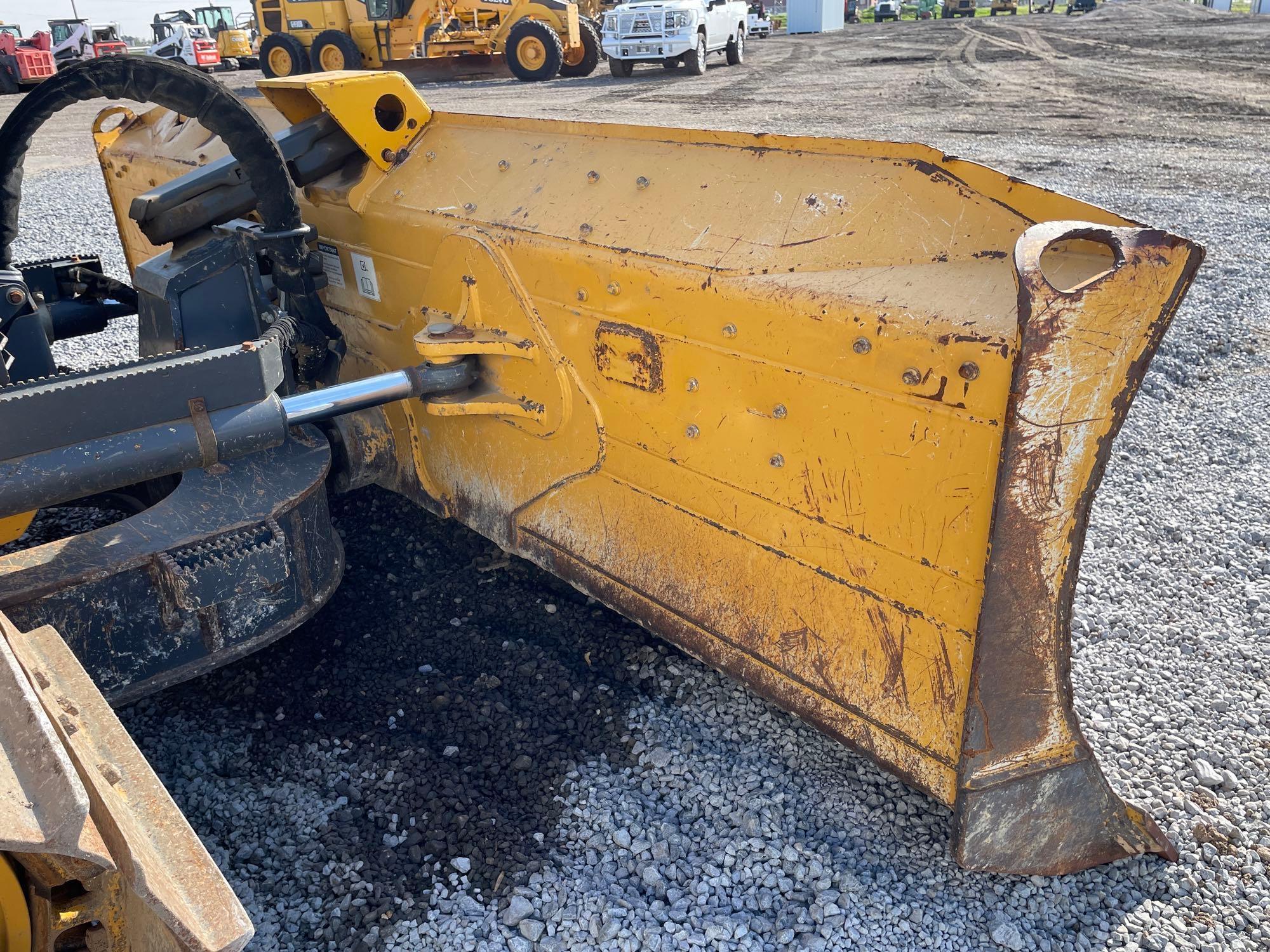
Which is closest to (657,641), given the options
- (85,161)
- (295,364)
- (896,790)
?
(896,790)

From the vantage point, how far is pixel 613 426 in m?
2.42

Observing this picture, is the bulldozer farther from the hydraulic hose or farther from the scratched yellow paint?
the scratched yellow paint

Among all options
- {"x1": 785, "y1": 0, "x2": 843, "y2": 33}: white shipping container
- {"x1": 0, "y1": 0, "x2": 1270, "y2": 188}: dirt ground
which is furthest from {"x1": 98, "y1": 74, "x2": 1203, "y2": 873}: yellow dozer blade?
{"x1": 785, "y1": 0, "x2": 843, "y2": 33}: white shipping container

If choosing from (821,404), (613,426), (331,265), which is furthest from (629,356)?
(331,265)

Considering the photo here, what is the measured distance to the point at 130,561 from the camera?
2053 mm

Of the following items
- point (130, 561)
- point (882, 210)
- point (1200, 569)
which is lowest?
point (1200, 569)

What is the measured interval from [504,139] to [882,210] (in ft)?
4.41

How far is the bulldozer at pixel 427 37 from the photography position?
1750cm

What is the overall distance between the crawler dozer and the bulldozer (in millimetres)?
16418

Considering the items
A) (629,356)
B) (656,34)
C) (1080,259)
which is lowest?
(629,356)

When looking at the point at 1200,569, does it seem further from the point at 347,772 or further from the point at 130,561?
the point at 130,561

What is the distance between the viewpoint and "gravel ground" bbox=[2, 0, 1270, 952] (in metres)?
1.94

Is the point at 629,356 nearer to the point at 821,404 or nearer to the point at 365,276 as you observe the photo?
the point at 821,404

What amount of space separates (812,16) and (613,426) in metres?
36.9
